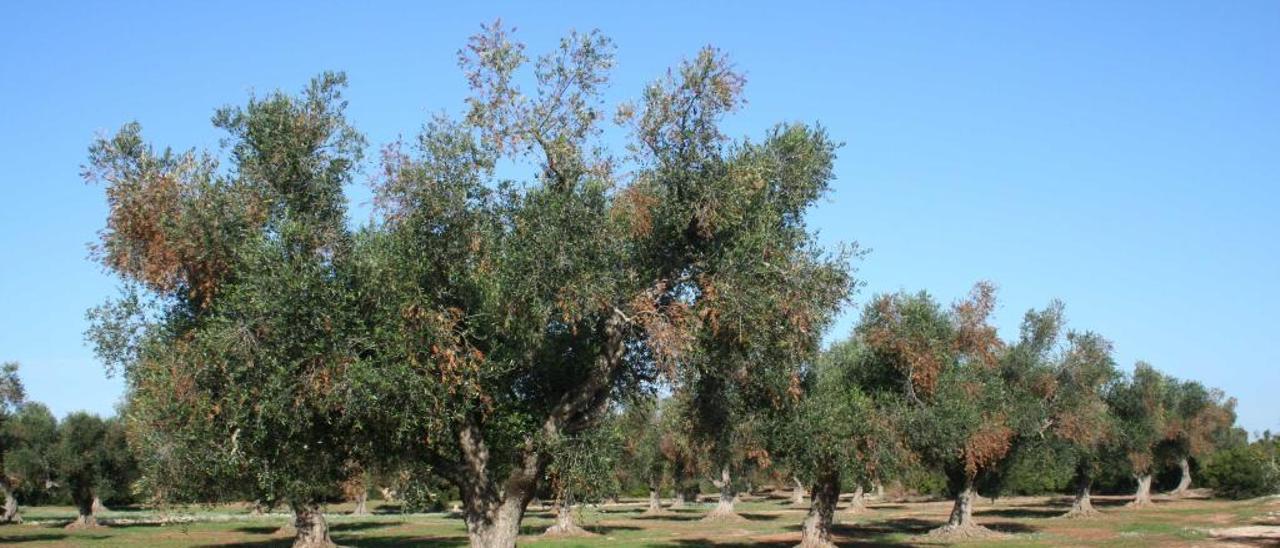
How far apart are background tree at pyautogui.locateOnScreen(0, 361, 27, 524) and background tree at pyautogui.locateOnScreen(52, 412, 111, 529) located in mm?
3018

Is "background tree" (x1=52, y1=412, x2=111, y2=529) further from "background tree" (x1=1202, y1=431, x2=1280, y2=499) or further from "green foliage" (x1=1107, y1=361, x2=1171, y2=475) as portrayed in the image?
"background tree" (x1=1202, y1=431, x2=1280, y2=499)

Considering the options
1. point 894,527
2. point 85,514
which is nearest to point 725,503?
point 894,527

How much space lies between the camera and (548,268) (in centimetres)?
1917

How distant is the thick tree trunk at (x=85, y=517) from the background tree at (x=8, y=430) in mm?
5175

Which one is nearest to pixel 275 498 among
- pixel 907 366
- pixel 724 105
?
pixel 724 105

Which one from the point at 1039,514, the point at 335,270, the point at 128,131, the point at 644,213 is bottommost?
the point at 1039,514

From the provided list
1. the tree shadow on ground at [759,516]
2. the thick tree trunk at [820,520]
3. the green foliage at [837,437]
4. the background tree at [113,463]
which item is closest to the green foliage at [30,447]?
the background tree at [113,463]

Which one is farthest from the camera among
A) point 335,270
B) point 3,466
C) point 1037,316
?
point 3,466

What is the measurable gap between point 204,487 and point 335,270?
260 inches

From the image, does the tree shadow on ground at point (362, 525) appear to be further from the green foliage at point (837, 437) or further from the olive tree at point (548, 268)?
the olive tree at point (548, 268)

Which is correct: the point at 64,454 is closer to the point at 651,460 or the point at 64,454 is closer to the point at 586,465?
the point at 651,460

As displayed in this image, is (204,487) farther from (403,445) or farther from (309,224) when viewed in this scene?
(309,224)

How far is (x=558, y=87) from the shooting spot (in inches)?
835

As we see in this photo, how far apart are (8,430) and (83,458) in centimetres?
526
